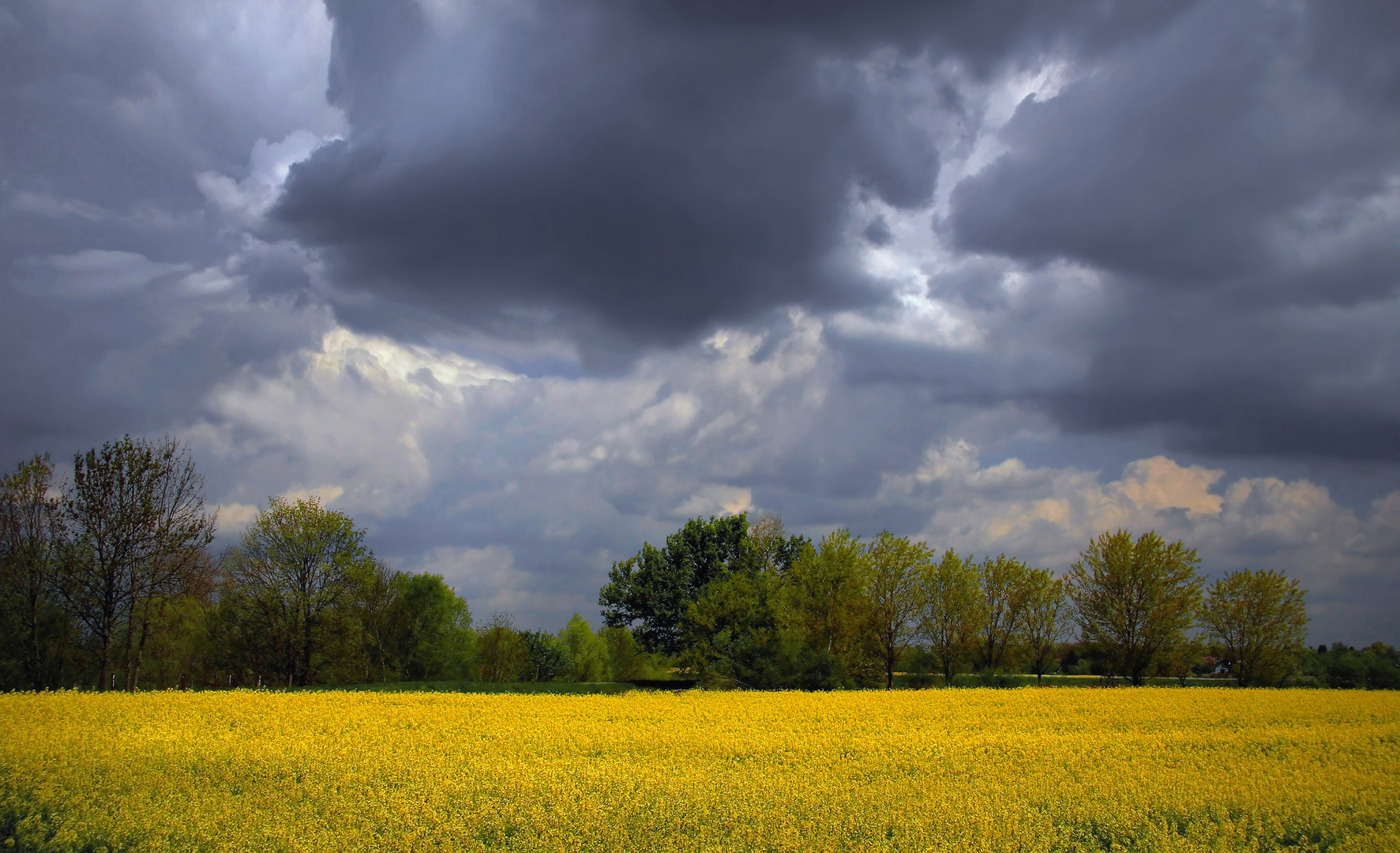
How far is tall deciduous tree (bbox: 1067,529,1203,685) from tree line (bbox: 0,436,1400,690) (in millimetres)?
104

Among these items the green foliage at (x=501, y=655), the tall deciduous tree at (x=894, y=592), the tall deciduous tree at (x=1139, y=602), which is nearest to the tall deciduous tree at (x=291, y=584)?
the green foliage at (x=501, y=655)

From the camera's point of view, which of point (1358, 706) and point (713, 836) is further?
point (1358, 706)

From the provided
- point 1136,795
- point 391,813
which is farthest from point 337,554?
point 1136,795

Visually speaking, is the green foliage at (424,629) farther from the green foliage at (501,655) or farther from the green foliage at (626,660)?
the green foliage at (626,660)

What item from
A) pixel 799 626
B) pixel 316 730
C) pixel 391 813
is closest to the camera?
pixel 391 813

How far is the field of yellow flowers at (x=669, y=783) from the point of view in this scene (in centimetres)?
1030

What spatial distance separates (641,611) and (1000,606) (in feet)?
80.3

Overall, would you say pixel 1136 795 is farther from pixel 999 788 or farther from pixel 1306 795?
pixel 1306 795

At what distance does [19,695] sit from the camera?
21875 millimetres

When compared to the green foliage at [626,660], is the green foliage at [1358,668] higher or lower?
higher

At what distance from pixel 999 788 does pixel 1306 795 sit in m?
5.17

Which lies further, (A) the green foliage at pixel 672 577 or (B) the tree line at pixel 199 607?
(A) the green foliage at pixel 672 577

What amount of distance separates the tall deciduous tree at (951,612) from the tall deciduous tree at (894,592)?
351 cm

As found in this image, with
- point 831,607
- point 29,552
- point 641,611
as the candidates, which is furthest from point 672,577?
point 29,552
